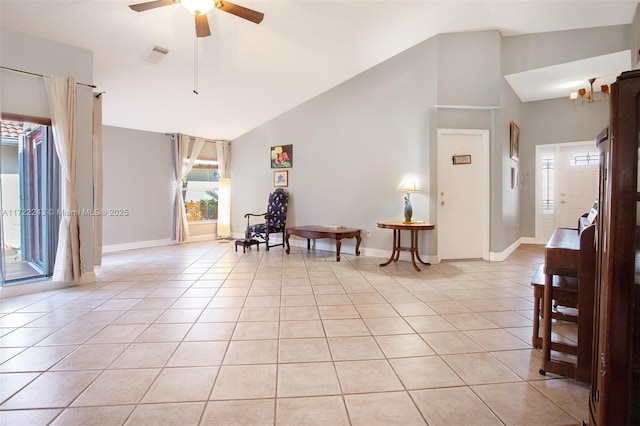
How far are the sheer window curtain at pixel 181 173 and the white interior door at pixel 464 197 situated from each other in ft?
17.2

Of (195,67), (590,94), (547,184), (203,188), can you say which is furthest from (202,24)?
(547,184)

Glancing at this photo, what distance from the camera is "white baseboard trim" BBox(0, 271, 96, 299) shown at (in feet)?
10.5

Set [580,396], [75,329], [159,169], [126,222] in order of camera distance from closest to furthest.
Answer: [580,396] < [75,329] < [126,222] < [159,169]

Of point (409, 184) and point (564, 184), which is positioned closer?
point (409, 184)

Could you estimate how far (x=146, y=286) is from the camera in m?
3.59

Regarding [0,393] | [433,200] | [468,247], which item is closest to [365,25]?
[433,200]

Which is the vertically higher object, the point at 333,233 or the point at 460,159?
the point at 460,159

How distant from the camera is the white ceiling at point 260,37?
3230 mm

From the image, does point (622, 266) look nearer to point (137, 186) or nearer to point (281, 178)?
point (281, 178)

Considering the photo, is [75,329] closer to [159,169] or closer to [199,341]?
[199,341]

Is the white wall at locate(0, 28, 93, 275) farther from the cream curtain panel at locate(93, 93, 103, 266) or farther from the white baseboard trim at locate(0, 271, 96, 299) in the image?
the cream curtain panel at locate(93, 93, 103, 266)

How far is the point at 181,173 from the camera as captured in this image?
22.2ft

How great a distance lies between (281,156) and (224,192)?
77.6 inches

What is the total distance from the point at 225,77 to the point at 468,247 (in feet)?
15.0
